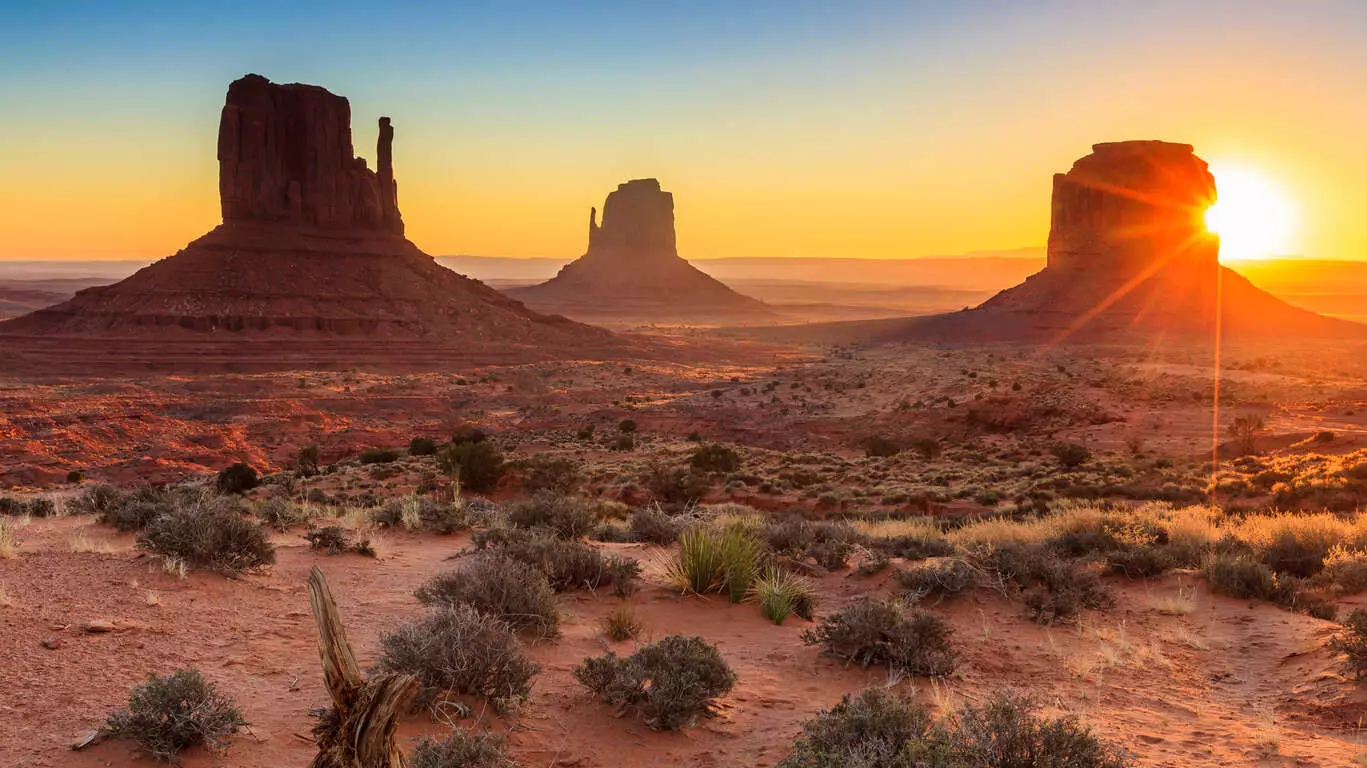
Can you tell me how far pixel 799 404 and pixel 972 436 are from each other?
12.5 meters

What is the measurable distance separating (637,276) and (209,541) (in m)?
160

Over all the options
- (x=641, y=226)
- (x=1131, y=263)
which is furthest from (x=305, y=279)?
(x=641, y=226)

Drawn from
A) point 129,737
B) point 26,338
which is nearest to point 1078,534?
point 129,737

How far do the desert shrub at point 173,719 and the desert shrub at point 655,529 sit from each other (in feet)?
23.5

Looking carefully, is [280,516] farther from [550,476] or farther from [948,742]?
[550,476]

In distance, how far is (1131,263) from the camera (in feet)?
293

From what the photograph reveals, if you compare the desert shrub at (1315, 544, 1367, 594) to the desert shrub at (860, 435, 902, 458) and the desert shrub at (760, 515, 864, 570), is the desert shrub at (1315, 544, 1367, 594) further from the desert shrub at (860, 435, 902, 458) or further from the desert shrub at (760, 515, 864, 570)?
the desert shrub at (860, 435, 902, 458)

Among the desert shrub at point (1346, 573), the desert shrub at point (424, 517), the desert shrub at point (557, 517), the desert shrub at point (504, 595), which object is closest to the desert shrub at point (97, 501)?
the desert shrub at point (424, 517)

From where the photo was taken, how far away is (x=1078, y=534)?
38.3 feet

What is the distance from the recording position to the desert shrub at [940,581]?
8938mm

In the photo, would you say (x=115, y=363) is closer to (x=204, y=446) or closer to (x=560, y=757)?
(x=204, y=446)

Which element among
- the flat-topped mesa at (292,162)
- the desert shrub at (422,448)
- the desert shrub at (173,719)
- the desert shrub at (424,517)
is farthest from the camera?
the flat-topped mesa at (292,162)

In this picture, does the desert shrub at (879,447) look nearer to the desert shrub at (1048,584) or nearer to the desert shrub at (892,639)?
the desert shrub at (1048,584)

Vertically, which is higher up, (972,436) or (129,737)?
(129,737)
